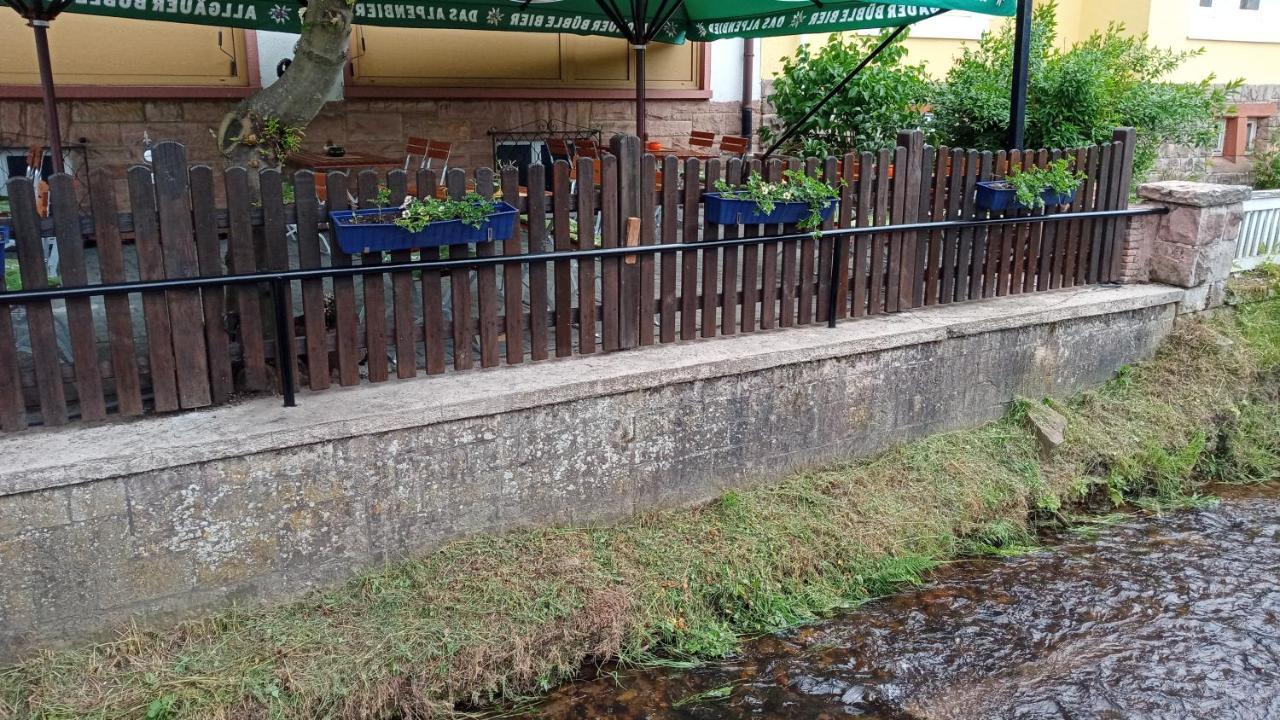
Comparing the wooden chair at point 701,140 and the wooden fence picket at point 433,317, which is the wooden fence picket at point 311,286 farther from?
the wooden chair at point 701,140

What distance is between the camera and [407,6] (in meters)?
8.20

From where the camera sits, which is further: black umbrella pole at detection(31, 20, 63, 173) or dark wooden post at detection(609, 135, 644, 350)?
black umbrella pole at detection(31, 20, 63, 173)

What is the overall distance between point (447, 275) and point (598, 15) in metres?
4.85

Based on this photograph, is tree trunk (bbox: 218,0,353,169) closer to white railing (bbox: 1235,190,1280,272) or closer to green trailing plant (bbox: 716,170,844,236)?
green trailing plant (bbox: 716,170,844,236)

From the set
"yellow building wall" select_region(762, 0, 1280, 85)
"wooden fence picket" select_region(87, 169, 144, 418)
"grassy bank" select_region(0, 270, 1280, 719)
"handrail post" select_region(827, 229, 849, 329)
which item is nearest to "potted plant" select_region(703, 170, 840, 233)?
"handrail post" select_region(827, 229, 849, 329)

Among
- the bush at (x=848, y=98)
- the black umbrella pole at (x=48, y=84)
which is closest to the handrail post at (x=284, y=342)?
the black umbrella pole at (x=48, y=84)

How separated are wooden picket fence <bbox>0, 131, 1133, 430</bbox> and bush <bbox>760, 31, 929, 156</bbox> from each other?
2999mm

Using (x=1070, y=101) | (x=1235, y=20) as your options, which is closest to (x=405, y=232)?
(x=1070, y=101)

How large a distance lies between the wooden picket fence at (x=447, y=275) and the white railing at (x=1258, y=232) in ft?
7.45

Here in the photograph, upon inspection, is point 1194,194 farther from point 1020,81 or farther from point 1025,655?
point 1025,655

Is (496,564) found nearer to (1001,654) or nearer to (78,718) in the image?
(78,718)

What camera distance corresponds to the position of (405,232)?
4.55 m

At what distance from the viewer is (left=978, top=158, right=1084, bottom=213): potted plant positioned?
256 inches

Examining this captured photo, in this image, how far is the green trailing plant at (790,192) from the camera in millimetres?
5449
